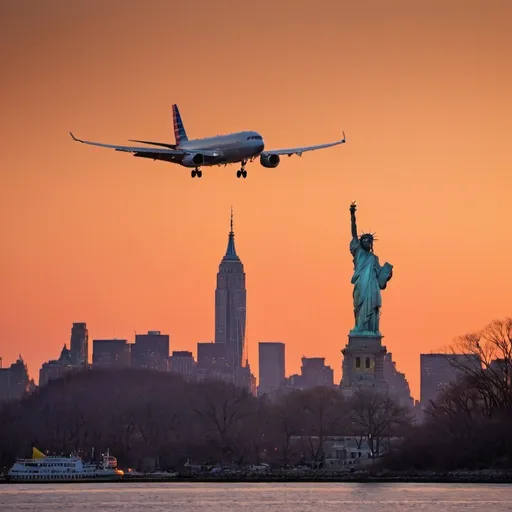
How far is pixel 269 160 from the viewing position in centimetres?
15375

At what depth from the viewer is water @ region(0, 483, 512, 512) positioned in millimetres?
167875

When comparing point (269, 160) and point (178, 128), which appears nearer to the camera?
point (269, 160)

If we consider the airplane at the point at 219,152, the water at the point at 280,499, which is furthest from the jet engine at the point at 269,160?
the water at the point at 280,499

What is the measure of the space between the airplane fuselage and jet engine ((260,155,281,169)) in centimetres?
91

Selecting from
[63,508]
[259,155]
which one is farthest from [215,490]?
[259,155]

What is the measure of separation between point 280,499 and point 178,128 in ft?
93.5

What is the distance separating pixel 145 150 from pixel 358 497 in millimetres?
40868

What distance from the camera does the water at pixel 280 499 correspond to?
16788cm

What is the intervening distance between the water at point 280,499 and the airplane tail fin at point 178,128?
26.2 meters

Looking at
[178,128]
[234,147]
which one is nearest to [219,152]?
[234,147]

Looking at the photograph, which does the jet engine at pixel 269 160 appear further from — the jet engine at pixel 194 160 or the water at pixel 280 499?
the water at pixel 280 499

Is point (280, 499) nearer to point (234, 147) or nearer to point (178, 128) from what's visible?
point (178, 128)

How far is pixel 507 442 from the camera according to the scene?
198m

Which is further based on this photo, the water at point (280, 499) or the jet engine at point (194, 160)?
the water at point (280, 499)
